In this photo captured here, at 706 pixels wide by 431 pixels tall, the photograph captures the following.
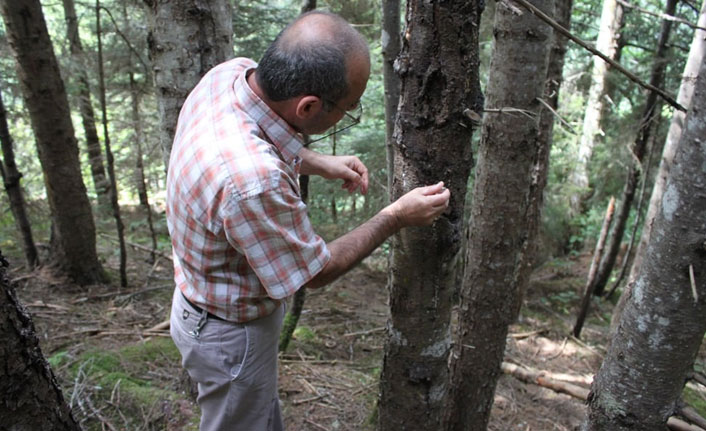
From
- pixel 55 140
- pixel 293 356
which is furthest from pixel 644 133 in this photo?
pixel 55 140

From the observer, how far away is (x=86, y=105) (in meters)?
7.65

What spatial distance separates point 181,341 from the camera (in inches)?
80.8

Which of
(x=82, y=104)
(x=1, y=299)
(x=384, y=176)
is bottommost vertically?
(x=384, y=176)

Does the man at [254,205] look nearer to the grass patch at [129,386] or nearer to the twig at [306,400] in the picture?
the grass patch at [129,386]

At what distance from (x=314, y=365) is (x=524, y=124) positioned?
272 centimetres

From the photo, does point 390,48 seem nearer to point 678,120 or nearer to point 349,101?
point 349,101

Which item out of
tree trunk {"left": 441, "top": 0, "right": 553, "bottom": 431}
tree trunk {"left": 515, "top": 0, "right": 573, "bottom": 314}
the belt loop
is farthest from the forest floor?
the belt loop

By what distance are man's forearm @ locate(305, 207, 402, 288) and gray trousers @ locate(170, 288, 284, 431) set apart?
48 cm

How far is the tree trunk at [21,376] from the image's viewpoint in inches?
49.8

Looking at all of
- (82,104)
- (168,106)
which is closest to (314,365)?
(168,106)

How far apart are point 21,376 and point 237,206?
2.65 feet

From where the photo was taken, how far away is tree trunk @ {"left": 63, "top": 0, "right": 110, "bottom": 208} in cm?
674

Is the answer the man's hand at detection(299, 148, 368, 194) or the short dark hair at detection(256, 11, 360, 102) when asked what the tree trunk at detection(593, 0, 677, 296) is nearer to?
the man's hand at detection(299, 148, 368, 194)

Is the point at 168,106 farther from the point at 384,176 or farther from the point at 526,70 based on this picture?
the point at 384,176
